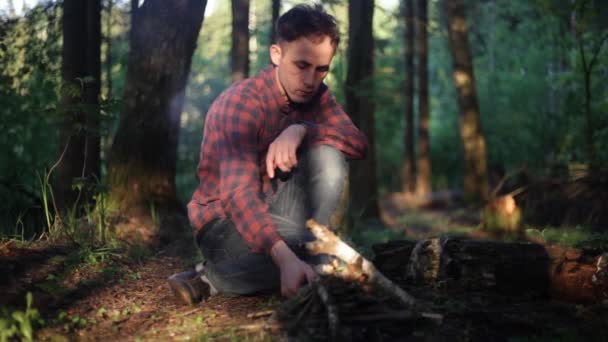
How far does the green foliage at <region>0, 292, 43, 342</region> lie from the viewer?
2717mm

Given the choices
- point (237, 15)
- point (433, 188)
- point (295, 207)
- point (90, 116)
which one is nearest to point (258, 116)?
point (295, 207)

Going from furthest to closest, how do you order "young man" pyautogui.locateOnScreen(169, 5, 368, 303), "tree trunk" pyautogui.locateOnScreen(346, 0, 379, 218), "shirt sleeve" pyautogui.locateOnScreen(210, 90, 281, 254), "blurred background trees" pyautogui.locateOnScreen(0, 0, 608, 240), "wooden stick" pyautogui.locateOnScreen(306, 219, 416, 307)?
"tree trunk" pyautogui.locateOnScreen(346, 0, 379, 218) < "blurred background trees" pyautogui.locateOnScreen(0, 0, 608, 240) < "young man" pyautogui.locateOnScreen(169, 5, 368, 303) < "shirt sleeve" pyautogui.locateOnScreen(210, 90, 281, 254) < "wooden stick" pyautogui.locateOnScreen(306, 219, 416, 307)

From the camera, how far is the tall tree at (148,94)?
600 cm

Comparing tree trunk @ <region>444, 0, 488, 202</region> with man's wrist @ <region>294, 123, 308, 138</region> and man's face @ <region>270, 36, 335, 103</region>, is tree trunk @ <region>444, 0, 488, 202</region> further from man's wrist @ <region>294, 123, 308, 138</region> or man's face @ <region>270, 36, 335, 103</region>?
man's wrist @ <region>294, 123, 308, 138</region>

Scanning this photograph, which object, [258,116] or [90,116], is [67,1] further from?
[258,116]

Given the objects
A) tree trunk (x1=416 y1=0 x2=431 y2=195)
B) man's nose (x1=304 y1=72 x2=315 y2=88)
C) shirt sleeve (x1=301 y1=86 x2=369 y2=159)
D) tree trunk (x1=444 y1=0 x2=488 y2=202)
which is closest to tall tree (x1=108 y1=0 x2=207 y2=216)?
shirt sleeve (x1=301 y1=86 x2=369 y2=159)

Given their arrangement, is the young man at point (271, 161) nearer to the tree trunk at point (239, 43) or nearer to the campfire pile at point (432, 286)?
the campfire pile at point (432, 286)

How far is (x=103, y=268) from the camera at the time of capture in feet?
14.4

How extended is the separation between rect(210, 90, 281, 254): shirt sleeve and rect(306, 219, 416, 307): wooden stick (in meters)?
0.30

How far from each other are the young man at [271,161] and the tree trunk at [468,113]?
6675 millimetres

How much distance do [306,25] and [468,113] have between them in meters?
7.35

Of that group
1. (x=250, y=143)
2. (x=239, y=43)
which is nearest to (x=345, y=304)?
(x=250, y=143)

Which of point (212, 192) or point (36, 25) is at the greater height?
point (36, 25)

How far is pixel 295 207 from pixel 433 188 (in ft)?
56.3
